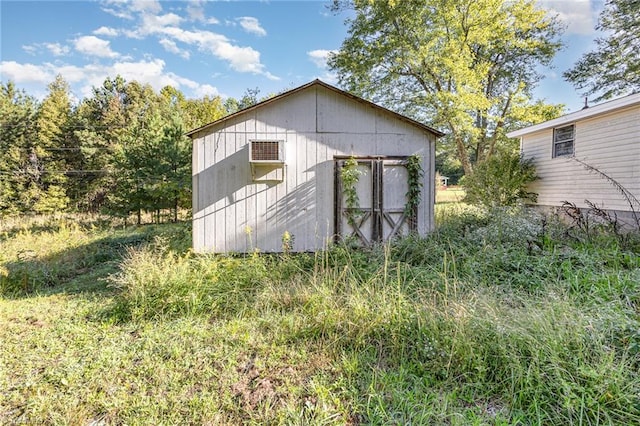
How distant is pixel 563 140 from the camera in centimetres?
845

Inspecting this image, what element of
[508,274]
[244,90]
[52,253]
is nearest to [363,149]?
[508,274]

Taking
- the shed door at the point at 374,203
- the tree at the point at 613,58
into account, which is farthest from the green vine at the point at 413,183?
the tree at the point at 613,58

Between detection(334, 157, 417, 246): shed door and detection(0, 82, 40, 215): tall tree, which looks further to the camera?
detection(0, 82, 40, 215): tall tree

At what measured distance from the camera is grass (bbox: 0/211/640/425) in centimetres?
179

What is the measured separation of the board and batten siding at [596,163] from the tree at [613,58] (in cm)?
684

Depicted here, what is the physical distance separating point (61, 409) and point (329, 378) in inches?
68.6

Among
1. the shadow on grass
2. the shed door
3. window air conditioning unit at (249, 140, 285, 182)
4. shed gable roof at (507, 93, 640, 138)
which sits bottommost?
the shadow on grass

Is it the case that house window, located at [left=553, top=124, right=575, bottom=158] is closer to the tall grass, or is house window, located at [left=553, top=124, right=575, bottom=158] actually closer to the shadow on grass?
the tall grass

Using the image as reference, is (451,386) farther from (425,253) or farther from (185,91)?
(185,91)

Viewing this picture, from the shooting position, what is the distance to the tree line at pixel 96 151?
13180mm

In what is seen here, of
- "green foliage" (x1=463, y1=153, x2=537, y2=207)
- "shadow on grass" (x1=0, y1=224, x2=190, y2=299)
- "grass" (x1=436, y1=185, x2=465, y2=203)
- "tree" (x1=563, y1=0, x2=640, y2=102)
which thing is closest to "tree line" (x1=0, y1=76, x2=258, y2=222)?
"shadow on grass" (x1=0, y1=224, x2=190, y2=299)

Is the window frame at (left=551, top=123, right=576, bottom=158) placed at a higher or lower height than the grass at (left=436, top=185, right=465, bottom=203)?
higher

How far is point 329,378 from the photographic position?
6.89ft

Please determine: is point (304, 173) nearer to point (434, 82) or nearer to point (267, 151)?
point (267, 151)
